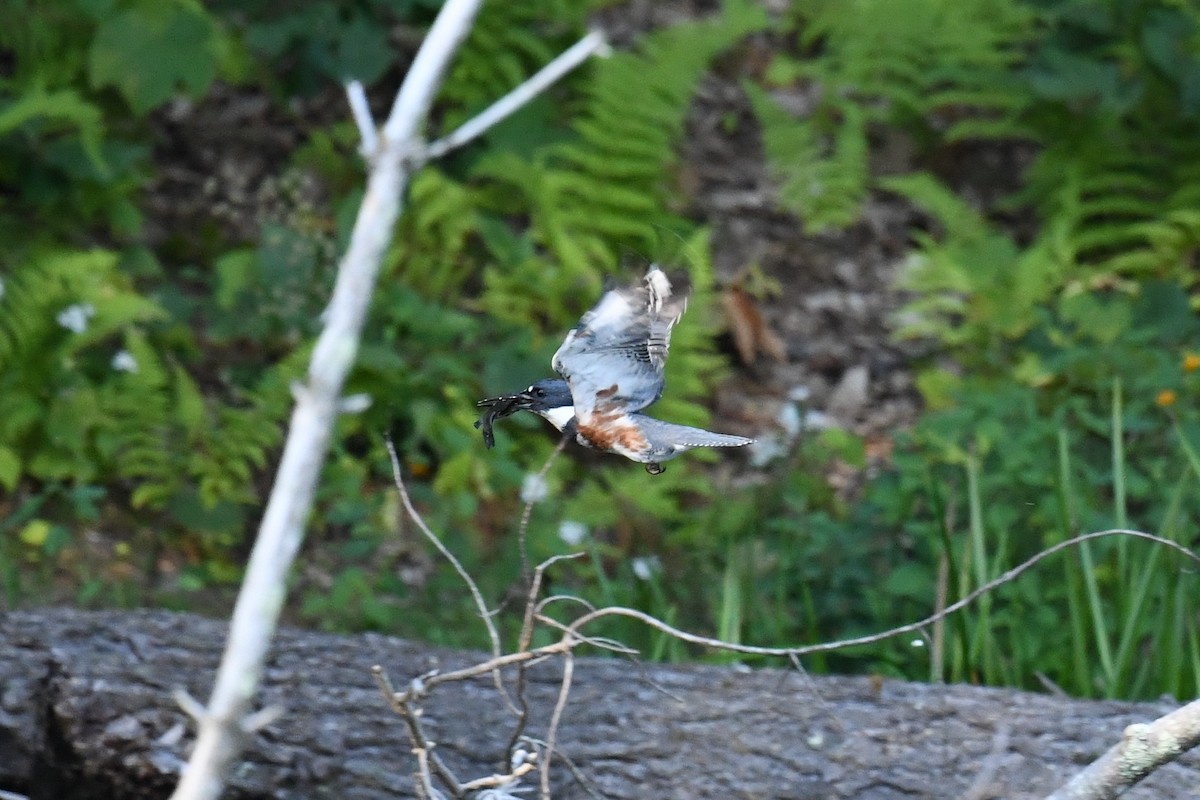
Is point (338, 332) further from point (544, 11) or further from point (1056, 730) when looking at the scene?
point (544, 11)

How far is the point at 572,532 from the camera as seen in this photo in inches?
132

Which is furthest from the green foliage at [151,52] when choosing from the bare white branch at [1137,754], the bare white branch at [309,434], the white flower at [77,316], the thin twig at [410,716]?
the bare white branch at [1137,754]

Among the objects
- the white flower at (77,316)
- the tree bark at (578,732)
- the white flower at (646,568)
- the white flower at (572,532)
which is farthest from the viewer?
the white flower at (77,316)

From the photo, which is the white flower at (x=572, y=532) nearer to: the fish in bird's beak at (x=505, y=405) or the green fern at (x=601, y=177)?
the green fern at (x=601, y=177)

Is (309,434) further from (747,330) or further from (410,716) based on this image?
(747,330)

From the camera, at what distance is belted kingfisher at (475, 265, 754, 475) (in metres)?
1.52

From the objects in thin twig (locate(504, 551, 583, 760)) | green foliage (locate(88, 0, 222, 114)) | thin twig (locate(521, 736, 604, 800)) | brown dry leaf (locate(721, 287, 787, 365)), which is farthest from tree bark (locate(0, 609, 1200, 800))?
brown dry leaf (locate(721, 287, 787, 365))

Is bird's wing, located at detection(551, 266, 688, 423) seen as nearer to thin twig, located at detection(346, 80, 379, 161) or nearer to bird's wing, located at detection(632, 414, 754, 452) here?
bird's wing, located at detection(632, 414, 754, 452)

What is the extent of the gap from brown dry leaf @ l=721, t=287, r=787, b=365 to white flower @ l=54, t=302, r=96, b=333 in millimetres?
2240

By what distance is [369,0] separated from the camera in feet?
14.9

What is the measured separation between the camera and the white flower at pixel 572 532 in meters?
3.34

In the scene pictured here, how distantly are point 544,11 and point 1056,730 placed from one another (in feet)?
11.9

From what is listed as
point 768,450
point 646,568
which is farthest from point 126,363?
point 768,450

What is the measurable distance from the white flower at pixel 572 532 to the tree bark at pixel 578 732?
35.8 inches
